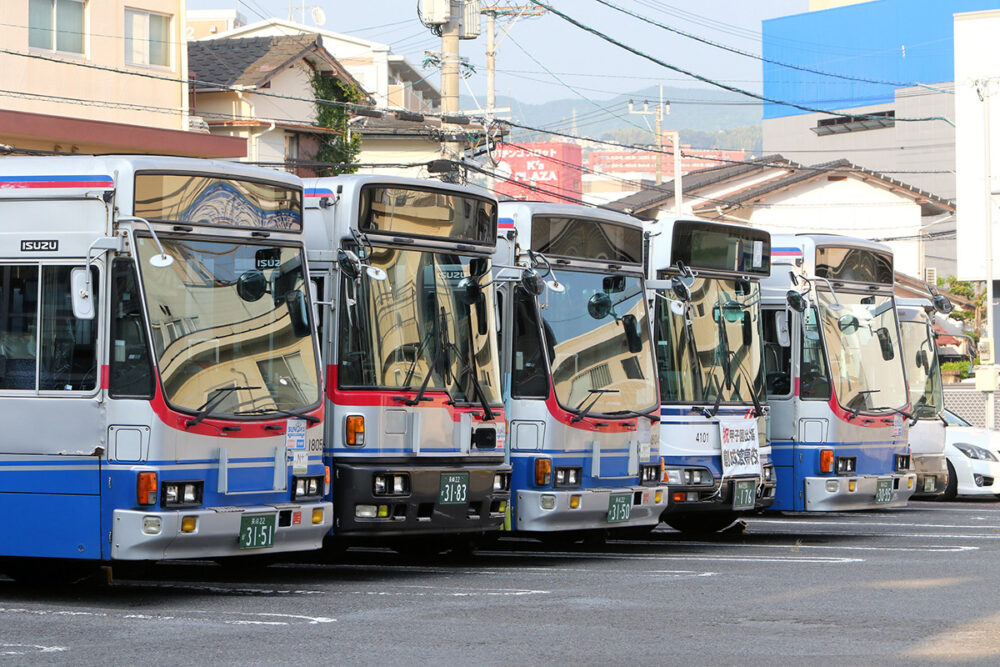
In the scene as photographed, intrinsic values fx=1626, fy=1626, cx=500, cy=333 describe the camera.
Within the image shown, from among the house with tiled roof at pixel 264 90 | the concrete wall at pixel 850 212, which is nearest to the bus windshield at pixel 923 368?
the house with tiled roof at pixel 264 90

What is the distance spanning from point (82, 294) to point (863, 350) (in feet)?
31.7

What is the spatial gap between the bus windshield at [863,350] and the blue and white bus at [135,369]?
7582 millimetres

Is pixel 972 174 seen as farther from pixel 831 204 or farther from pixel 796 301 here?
pixel 796 301

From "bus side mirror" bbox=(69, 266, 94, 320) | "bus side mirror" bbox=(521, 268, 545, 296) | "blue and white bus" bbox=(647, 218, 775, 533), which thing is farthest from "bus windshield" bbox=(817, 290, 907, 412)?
"bus side mirror" bbox=(69, 266, 94, 320)

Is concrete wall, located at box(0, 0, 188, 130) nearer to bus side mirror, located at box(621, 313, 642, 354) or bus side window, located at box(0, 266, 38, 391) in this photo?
bus side mirror, located at box(621, 313, 642, 354)

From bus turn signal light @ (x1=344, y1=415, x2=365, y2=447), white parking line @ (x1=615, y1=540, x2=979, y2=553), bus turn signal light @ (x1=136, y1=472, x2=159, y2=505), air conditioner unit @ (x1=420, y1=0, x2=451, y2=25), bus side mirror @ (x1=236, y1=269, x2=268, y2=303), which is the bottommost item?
white parking line @ (x1=615, y1=540, x2=979, y2=553)

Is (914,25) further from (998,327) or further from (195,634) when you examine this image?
(195,634)

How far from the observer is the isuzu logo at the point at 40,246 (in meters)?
11.1

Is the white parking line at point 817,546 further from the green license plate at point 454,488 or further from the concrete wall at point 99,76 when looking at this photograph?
the concrete wall at point 99,76

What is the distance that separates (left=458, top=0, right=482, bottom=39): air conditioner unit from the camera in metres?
36.4

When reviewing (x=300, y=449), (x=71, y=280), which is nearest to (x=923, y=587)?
(x=300, y=449)

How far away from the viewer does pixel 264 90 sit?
3966 centimetres

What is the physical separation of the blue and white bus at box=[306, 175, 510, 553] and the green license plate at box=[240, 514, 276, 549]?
1.05 meters

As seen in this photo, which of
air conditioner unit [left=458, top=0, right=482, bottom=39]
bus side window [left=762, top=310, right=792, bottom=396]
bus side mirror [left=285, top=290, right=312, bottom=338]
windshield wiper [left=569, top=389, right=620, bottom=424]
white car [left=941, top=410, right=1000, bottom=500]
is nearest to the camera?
bus side mirror [left=285, top=290, right=312, bottom=338]
